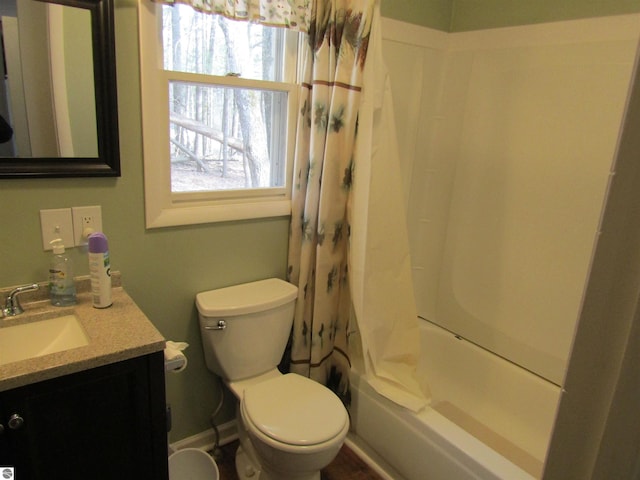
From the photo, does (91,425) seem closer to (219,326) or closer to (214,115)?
(219,326)

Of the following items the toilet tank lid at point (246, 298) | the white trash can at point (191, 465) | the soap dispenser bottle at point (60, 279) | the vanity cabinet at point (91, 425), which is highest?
the soap dispenser bottle at point (60, 279)

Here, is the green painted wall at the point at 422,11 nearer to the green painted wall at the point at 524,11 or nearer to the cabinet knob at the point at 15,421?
the green painted wall at the point at 524,11

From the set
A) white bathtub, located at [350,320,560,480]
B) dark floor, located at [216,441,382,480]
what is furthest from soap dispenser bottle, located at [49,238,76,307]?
white bathtub, located at [350,320,560,480]

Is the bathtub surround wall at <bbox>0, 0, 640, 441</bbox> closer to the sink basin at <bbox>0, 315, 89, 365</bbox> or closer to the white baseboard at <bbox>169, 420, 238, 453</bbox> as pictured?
the white baseboard at <bbox>169, 420, 238, 453</bbox>

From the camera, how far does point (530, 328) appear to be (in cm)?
207

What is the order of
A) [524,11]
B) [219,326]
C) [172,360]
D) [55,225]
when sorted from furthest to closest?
[524,11]
[219,326]
[55,225]
[172,360]

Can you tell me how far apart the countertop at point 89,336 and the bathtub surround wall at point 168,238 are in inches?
3.8

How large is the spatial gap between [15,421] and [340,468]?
4.44 ft

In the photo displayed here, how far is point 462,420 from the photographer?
7.06ft

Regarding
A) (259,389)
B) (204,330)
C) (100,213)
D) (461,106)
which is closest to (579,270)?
(461,106)

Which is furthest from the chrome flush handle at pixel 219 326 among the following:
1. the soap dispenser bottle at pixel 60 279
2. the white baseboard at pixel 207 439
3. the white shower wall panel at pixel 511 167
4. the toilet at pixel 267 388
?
the white shower wall panel at pixel 511 167

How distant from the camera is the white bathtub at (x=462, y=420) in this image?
1.56 meters

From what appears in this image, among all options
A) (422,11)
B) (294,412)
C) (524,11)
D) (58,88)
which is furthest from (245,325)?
(524,11)

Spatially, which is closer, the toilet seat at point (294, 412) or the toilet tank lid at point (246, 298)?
the toilet seat at point (294, 412)
